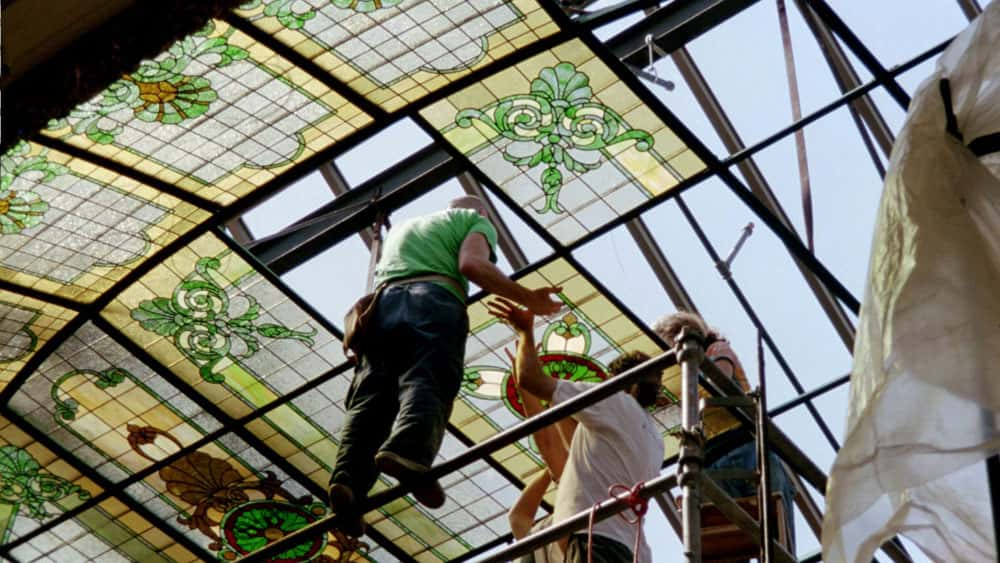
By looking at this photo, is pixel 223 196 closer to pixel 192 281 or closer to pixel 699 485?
pixel 192 281

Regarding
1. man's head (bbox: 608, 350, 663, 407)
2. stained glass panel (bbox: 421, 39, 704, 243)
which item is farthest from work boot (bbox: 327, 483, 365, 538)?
stained glass panel (bbox: 421, 39, 704, 243)

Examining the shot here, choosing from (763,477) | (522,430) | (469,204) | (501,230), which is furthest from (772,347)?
(763,477)

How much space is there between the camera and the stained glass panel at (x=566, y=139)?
1046 centimetres

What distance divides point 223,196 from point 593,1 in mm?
2322

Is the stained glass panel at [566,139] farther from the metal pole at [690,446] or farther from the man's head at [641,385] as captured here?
the metal pole at [690,446]

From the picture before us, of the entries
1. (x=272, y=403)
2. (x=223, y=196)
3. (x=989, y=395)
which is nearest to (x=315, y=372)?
(x=272, y=403)

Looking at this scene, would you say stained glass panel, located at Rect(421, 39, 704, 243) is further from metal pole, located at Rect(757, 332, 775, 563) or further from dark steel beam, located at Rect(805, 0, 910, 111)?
metal pole, located at Rect(757, 332, 775, 563)

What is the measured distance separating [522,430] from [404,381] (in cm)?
107

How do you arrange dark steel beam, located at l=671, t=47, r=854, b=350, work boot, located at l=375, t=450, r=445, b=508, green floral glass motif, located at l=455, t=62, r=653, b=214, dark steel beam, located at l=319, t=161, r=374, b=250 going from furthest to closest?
dark steel beam, located at l=671, t=47, r=854, b=350
dark steel beam, located at l=319, t=161, r=374, b=250
green floral glass motif, located at l=455, t=62, r=653, b=214
work boot, located at l=375, t=450, r=445, b=508

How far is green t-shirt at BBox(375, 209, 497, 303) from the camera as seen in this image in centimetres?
846

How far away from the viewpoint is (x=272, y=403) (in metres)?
11.7

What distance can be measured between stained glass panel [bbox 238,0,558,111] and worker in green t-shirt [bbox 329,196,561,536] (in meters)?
1.49

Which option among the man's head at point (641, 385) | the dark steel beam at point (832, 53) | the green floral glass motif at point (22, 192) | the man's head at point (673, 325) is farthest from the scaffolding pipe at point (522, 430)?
the dark steel beam at point (832, 53)

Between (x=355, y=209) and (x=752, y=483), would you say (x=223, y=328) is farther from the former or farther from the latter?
(x=752, y=483)
